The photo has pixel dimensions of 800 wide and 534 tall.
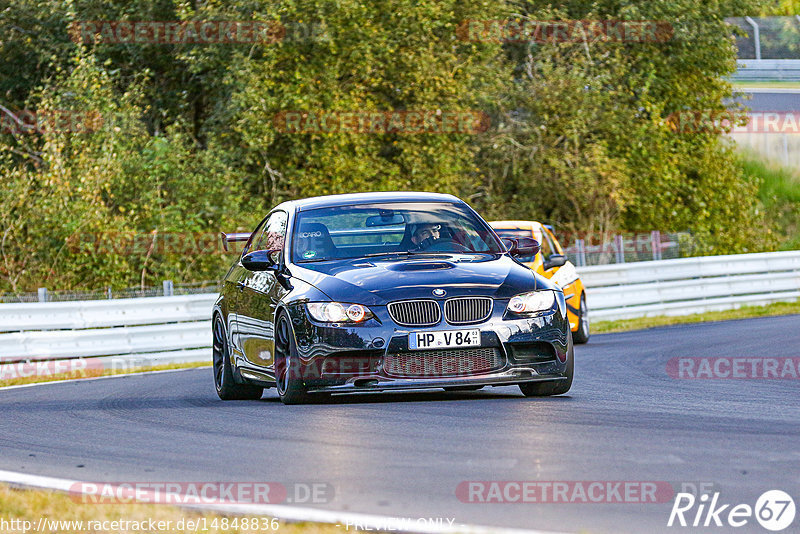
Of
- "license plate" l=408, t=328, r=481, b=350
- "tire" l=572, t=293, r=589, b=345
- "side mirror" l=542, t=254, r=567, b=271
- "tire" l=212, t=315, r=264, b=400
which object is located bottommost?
"tire" l=572, t=293, r=589, b=345

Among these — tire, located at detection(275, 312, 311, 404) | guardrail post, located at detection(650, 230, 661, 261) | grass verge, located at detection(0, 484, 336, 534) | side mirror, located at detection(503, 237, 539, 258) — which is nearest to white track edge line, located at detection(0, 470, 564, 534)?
grass verge, located at detection(0, 484, 336, 534)

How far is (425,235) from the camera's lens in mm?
11062

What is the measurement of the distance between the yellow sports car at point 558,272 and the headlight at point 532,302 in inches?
324

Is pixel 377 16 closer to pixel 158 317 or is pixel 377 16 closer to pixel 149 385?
pixel 158 317

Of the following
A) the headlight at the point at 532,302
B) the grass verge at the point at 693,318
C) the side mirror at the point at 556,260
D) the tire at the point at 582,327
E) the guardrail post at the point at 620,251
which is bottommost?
the grass verge at the point at 693,318

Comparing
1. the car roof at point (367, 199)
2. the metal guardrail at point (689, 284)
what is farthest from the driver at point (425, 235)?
the metal guardrail at point (689, 284)

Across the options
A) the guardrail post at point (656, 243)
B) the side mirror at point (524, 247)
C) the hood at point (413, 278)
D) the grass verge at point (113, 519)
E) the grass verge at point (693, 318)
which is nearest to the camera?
the grass verge at point (113, 519)

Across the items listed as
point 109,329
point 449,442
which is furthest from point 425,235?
point 109,329

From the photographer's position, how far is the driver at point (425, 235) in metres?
11.0

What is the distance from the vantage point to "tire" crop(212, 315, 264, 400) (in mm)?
11938

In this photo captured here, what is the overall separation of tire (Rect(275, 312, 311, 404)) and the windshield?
0.67 meters

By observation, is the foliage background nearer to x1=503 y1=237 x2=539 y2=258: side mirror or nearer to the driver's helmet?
the driver's helmet

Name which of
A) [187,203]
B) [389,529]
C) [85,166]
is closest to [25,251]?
[85,166]

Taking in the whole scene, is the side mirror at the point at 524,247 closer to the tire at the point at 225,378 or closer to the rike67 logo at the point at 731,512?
the tire at the point at 225,378
